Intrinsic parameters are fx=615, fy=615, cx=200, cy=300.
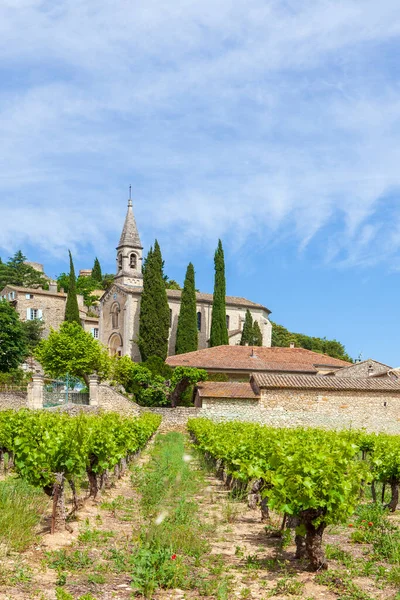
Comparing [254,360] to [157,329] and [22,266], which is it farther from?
[22,266]

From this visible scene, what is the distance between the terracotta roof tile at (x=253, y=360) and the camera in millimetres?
41031

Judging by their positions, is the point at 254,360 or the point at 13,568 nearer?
the point at 13,568

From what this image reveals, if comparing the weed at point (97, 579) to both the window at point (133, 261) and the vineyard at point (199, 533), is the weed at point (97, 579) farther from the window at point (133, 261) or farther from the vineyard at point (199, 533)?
the window at point (133, 261)

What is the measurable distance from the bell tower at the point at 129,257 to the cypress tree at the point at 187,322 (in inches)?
232

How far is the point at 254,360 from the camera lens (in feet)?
140

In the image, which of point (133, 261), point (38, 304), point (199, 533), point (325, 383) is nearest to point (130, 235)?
point (133, 261)

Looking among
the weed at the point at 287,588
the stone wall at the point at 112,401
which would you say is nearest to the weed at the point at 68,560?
the weed at the point at 287,588

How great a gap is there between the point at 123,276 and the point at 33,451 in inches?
1884

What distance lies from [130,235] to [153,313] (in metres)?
11.2

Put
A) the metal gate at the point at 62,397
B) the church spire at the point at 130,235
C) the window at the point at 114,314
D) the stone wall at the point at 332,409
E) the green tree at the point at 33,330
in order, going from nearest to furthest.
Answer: the stone wall at the point at 332,409, the metal gate at the point at 62,397, the window at the point at 114,314, the green tree at the point at 33,330, the church spire at the point at 130,235

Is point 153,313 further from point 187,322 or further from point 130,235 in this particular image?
point 130,235

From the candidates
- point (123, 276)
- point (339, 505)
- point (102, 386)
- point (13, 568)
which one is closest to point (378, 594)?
point (339, 505)

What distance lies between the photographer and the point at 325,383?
2778 cm

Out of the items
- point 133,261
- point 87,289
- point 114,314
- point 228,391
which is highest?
point 87,289
